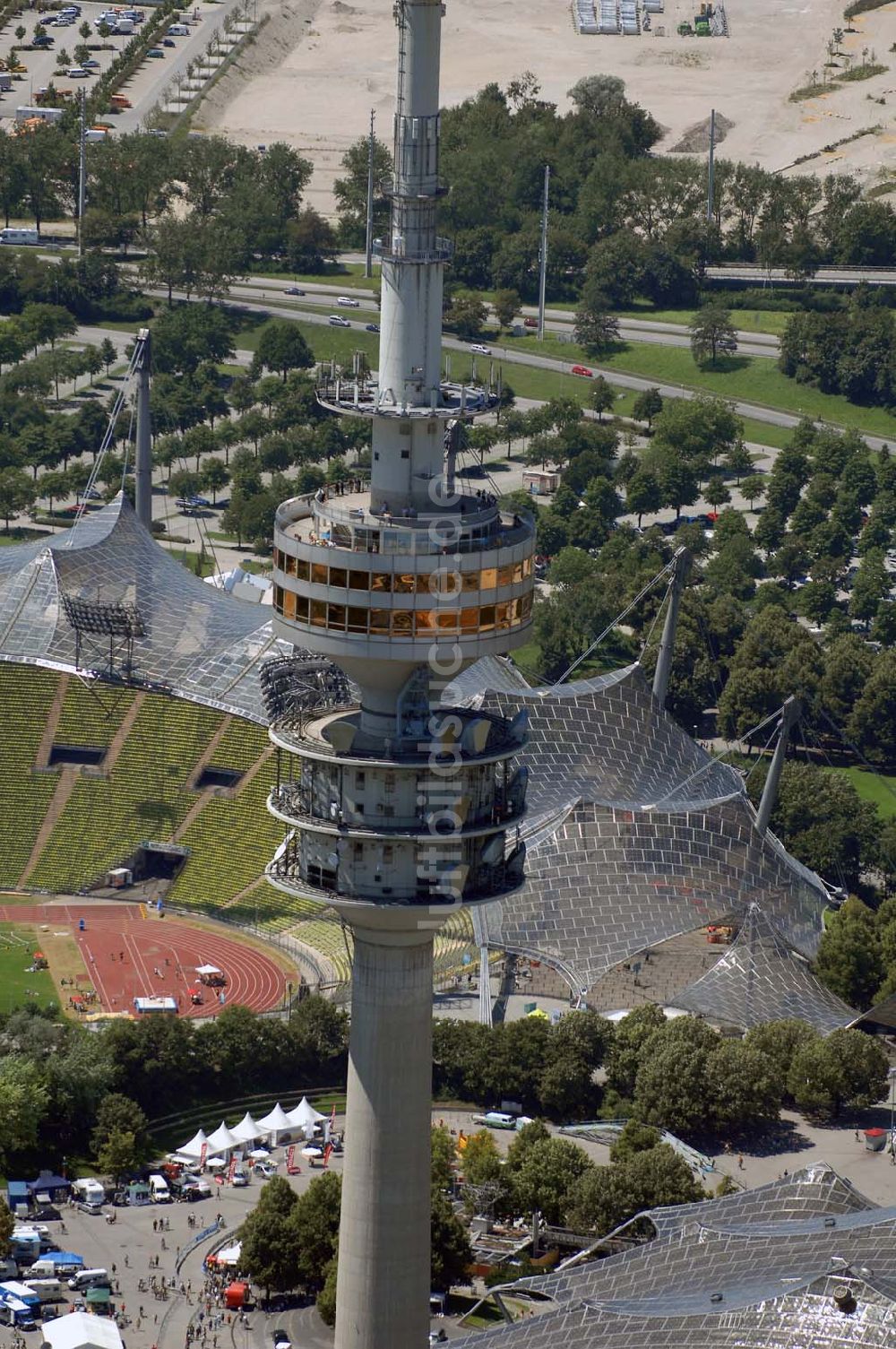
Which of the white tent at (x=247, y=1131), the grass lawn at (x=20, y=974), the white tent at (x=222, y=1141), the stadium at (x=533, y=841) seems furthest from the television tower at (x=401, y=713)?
the grass lawn at (x=20, y=974)

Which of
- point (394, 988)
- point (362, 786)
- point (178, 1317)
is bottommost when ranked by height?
point (178, 1317)

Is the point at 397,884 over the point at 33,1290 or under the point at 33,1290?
over

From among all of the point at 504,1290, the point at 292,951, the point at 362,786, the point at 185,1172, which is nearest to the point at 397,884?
the point at 362,786

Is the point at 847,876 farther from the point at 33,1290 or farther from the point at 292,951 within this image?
the point at 33,1290

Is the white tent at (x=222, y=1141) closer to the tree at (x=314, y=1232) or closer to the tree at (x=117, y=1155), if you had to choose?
the tree at (x=117, y=1155)

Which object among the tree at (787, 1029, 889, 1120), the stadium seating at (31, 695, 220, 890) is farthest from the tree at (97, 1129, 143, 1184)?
the stadium seating at (31, 695, 220, 890)

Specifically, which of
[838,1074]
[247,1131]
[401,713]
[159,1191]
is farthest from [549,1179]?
[401,713]

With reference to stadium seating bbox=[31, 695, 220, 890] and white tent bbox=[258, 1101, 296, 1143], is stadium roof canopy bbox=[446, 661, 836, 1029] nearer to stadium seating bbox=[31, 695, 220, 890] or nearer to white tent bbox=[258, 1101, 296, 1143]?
stadium seating bbox=[31, 695, 220, 890]
